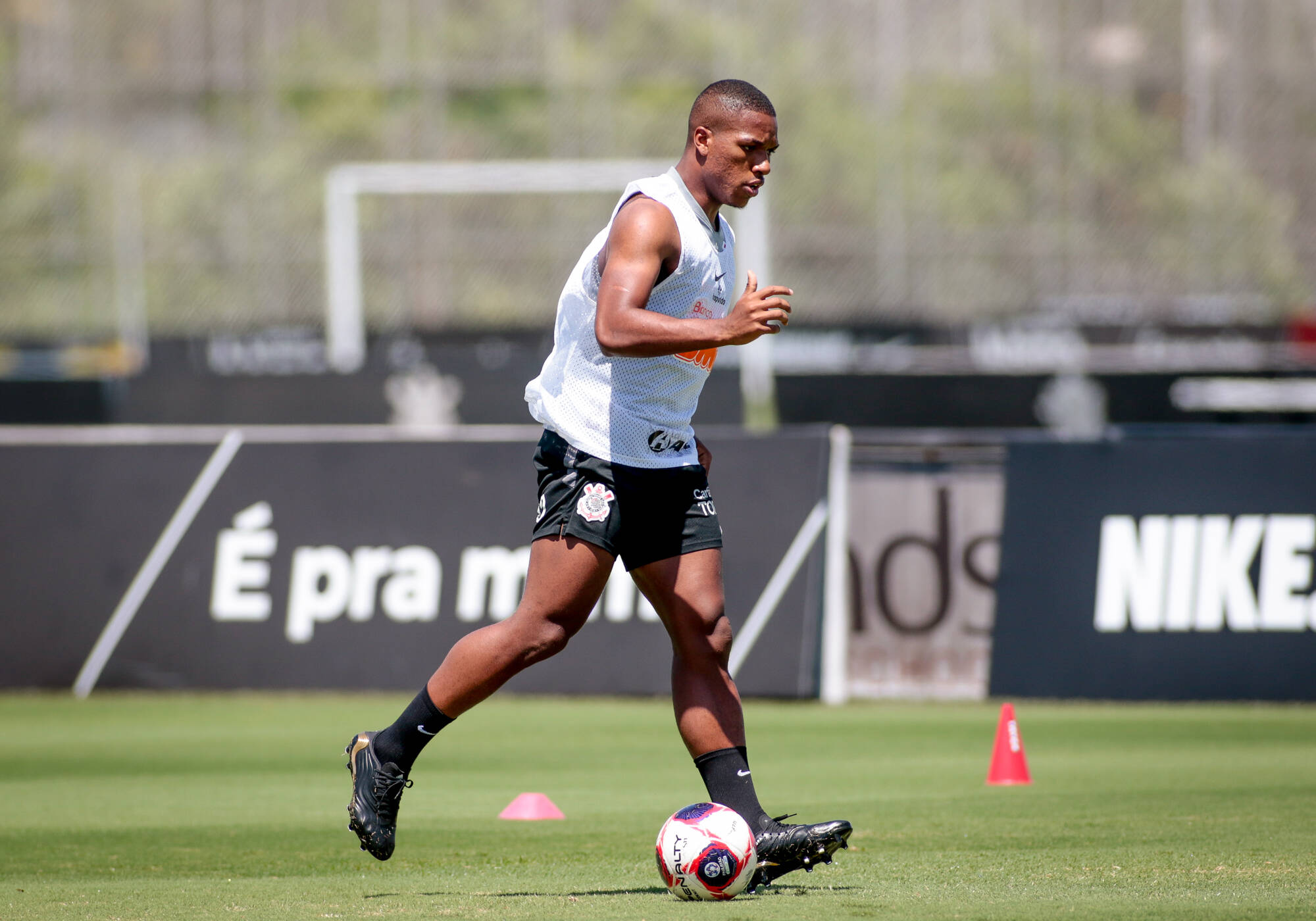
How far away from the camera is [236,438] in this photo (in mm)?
11336

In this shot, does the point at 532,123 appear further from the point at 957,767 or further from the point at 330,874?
the point at 330,874

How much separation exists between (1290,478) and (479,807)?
17.6ft

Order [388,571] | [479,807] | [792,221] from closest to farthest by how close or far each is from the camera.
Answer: [479,807], [388,571], [792,221]

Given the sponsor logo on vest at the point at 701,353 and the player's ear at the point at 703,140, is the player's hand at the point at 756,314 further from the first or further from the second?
the player's ear at the point at 703,140

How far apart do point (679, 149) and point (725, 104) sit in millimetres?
28078

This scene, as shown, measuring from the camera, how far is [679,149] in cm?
3306

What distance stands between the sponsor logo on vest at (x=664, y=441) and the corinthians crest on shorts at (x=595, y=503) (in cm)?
18

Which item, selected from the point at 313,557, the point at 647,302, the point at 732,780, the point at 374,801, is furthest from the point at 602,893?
the point at 313,557

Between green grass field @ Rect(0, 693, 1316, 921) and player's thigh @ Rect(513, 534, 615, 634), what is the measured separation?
784 millimetres

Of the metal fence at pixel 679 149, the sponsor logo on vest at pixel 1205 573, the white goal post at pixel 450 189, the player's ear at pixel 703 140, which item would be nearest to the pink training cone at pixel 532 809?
the player's ear at pixel 703 140

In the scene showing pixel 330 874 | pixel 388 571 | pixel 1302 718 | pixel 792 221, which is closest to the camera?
pixel 330 874

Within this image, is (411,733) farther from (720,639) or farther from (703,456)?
(703,456)

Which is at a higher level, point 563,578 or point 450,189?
point 450,189

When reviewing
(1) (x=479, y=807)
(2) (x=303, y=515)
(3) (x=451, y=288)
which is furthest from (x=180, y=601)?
(3) (x=451, y=288)
